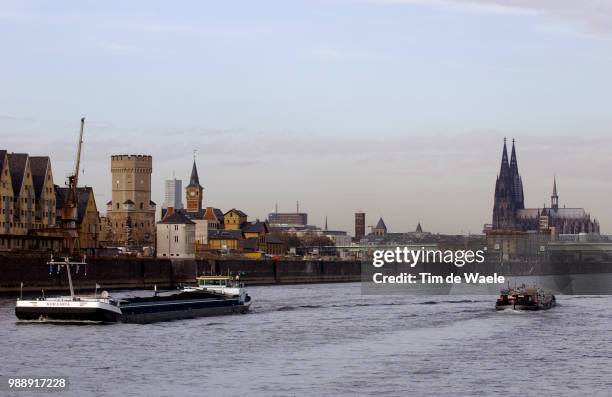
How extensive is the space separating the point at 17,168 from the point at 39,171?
798 cm

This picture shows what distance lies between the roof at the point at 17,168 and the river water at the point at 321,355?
65412mm

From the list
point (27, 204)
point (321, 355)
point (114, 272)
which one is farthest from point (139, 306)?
point (27, 204)

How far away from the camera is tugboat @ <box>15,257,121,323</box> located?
87.8 meters

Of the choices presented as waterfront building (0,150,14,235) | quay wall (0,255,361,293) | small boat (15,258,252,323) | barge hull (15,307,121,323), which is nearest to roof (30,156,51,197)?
waterfront building (0,150,14,235)

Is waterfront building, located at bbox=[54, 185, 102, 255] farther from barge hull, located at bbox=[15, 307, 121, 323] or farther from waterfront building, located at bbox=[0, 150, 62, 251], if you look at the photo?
barge hull, located at bbox=[15, 307, 121, 323]

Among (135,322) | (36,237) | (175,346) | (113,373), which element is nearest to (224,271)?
(36,237)

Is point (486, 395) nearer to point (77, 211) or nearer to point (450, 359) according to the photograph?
point (450, 359)

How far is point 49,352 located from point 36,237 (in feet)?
292

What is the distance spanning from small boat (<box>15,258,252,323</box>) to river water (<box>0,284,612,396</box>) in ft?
4.57

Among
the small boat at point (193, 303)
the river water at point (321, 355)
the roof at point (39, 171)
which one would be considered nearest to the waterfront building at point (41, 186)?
the roof at point (39, 171)

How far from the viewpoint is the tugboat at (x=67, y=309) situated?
3457 inches

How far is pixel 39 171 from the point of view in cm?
17638

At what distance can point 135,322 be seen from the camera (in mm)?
93625

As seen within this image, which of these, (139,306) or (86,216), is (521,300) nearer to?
(139,306)
